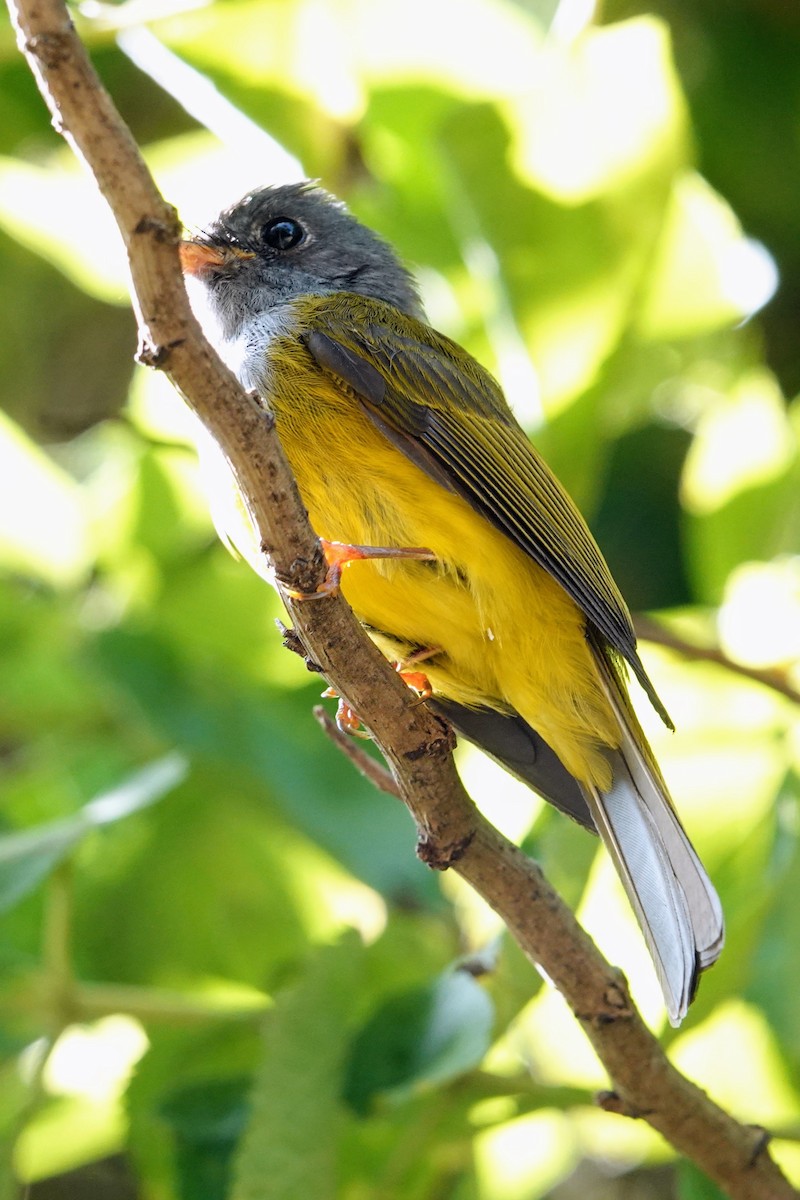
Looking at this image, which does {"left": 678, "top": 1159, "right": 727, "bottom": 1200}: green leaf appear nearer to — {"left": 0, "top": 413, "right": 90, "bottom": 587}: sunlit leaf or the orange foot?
the orange foot

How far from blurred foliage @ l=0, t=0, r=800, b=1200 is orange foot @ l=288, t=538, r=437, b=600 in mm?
551

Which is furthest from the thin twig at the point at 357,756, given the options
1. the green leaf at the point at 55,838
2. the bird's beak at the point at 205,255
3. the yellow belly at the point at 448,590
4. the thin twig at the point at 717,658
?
the bird's beak at the point at 205,255

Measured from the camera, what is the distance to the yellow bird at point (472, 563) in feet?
8.28

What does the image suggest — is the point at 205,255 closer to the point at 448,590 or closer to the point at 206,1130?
the point at 448,590

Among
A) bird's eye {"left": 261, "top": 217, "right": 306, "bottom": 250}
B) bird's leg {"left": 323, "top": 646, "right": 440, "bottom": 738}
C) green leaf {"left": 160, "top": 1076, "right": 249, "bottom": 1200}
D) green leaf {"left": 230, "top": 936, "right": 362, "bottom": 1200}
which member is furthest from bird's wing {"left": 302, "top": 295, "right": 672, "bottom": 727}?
green leaf {"left": 160, "top": 1076, "right": 249, "bottom": 1200}

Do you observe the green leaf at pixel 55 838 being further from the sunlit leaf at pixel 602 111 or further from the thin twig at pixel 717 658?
the sunlit leaf at pixel 602 111

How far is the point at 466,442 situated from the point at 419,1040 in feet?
3.56

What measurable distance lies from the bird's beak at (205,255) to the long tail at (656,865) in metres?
1.32

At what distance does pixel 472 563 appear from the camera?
2576 mm

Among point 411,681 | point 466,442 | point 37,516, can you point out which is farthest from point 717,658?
point 37,516

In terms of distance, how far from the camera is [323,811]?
3010mm

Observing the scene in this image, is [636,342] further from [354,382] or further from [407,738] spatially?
[407,738]

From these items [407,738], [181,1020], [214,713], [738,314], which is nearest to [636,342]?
[738,314]

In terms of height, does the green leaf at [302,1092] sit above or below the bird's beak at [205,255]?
below
